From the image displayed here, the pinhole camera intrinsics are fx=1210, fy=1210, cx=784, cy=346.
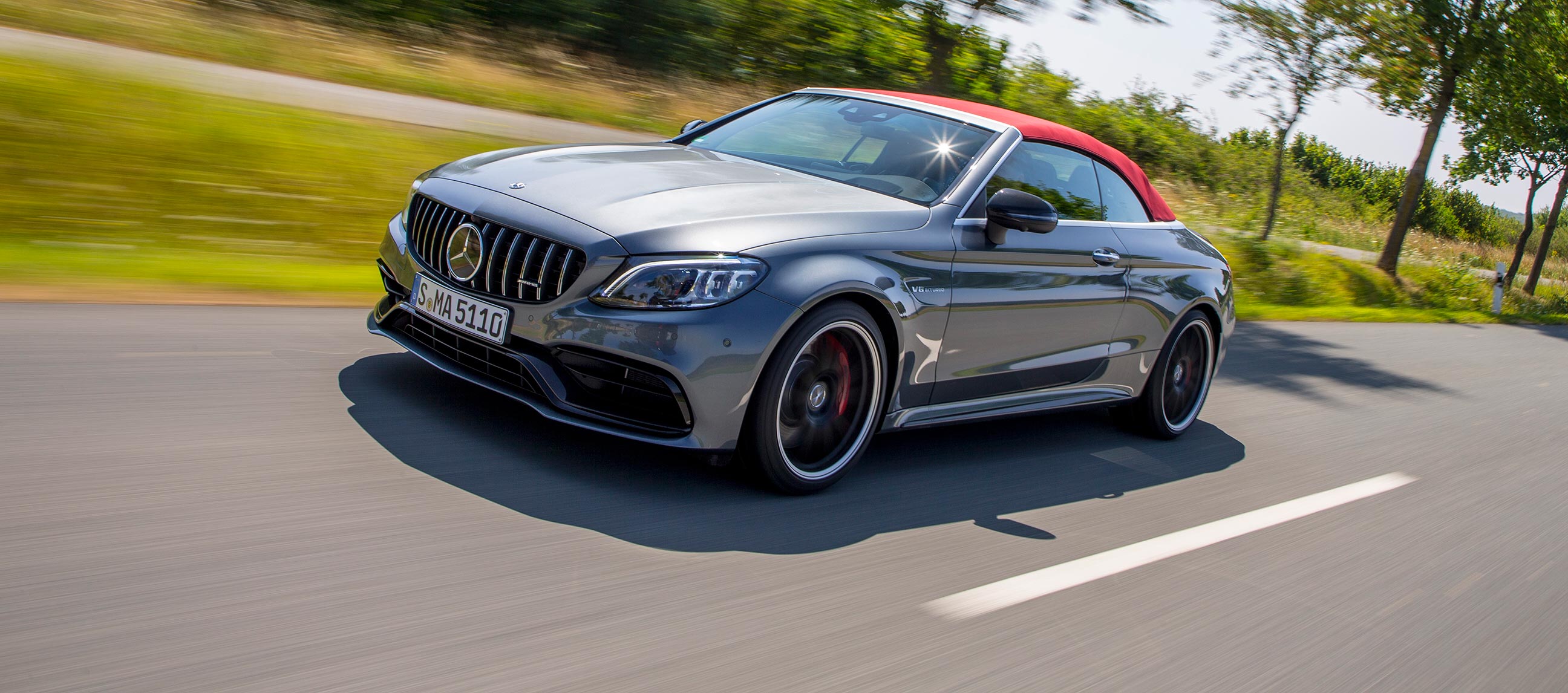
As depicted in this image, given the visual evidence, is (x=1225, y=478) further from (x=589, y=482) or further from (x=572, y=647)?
(x=572, y=647)

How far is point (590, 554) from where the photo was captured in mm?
3400

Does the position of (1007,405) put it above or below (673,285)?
below

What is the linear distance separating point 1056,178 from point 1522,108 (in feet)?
86.5

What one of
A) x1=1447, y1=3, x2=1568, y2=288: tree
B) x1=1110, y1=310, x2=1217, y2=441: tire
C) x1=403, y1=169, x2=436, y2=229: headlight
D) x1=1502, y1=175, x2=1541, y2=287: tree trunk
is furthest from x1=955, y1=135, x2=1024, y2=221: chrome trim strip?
x1=1502, y1=175, x2=1541, y2=287: tree trunk

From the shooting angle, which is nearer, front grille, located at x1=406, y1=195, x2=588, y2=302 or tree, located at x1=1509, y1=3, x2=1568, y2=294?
front grille, located at x1=406, y1=195, x2=588, y2=302

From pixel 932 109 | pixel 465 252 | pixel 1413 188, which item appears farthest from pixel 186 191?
pixel 1413 188

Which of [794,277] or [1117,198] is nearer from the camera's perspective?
[794,277]

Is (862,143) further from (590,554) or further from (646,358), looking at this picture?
(590,554)

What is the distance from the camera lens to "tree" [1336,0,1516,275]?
68.6 ft

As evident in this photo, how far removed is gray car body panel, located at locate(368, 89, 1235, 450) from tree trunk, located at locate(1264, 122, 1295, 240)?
54.5ft

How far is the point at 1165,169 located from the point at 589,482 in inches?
808

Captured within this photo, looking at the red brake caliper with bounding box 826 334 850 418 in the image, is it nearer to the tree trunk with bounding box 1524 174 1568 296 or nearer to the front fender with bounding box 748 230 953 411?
the front fender with bounding box 748 230 953 411

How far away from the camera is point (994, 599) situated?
3.61 m

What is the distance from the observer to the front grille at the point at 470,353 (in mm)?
3852
